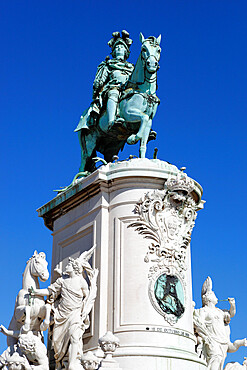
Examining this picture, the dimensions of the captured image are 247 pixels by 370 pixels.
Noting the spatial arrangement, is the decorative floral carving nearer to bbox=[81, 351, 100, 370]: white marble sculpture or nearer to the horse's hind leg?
bbox=[81, 351, 100, 370]: white marble sculpture

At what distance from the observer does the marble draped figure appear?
1362cm

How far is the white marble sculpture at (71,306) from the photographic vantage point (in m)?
14.1

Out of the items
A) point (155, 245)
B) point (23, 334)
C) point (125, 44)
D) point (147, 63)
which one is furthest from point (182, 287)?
point (125, 44)

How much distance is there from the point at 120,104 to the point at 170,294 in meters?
5.28

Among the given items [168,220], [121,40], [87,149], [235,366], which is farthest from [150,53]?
[235,366]

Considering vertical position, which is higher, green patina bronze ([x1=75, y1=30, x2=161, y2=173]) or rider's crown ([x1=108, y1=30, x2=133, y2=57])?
rider's crown ([x1=108, y1=30, x2=133, y2=57])

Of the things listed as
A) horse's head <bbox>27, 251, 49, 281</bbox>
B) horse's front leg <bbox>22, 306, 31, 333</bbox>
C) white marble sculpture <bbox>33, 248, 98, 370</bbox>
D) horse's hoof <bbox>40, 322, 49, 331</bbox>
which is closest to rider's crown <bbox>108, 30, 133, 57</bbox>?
white marble sculpture <bbox>33, 248, 98, 370</bbox>

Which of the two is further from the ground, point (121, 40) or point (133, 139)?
point (121, 40)

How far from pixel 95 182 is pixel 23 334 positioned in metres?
4.04

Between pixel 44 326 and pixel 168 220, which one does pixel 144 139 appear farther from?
pixel 44 326

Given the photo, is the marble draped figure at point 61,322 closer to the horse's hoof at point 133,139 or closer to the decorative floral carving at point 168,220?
the decorative floral carving at point 168,220

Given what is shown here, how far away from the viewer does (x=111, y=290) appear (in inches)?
588

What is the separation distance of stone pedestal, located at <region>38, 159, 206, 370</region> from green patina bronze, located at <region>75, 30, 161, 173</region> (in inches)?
52.7

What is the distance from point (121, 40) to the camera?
1895 cm
